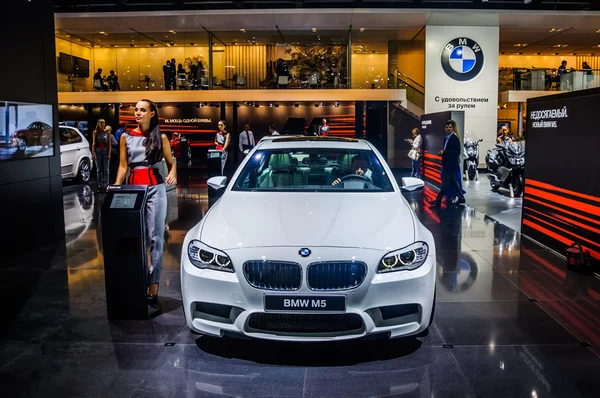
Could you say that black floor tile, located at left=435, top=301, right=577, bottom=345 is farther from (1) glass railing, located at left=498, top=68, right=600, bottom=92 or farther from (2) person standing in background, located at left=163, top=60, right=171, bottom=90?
(2) person standing in background, located at left=163, top=60, right=171, bottom=90

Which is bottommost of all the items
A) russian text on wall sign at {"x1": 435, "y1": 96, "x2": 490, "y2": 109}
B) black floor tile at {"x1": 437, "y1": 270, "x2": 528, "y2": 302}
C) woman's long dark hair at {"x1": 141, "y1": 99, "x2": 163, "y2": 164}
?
black floor tile at {"x1": 437, "y1": 270, "x2": 528, "y2": 302}

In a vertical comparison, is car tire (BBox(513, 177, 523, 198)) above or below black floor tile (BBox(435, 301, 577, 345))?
above

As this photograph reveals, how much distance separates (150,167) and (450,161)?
7.83m

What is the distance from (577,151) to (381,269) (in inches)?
168

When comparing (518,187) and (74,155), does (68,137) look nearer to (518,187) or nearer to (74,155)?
(74,155)

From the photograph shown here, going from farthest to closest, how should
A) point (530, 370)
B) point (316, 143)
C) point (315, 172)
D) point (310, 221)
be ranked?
point (316, 143) → point (315, 172) → point (310, 221) → point (530, 370)

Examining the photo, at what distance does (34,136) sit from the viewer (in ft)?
25.0

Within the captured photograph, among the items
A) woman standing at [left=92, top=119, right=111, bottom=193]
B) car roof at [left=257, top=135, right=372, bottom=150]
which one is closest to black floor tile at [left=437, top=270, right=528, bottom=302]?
car roof at [left=257, top=135, right=372, bottom=150]

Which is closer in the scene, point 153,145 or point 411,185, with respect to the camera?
point 153,145

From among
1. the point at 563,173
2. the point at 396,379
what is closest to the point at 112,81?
the point at 563,173

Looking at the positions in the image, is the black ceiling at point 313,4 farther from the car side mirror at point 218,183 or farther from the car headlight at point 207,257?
the car headlight at point 207,257

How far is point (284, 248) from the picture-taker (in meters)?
3.76

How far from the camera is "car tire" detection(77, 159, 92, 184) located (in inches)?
665

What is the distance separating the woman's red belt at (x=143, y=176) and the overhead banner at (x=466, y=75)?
2037cm
